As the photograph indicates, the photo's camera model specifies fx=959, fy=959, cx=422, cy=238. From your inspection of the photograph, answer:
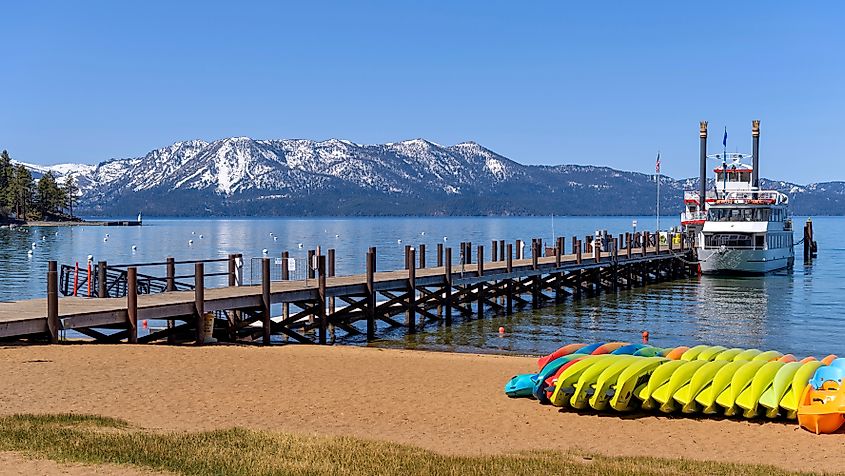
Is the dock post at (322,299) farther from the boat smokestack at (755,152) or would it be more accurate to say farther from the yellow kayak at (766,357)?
the boat smokestack at (755,152)

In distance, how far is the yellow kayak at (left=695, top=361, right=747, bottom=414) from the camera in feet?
53.9

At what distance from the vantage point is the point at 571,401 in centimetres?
1677

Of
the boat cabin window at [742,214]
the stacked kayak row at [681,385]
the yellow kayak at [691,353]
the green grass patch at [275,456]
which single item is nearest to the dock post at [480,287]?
the yellow kayak at [691,353]

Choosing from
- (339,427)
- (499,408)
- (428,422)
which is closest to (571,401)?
(499,408)

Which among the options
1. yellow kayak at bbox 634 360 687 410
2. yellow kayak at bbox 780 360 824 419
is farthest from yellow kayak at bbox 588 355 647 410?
yellow kayak at bbox 780 360 824 419

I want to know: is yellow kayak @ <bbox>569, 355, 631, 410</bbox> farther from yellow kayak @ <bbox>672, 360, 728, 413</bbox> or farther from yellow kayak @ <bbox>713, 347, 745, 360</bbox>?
yellow kayak @ <bbox>713, 347, 745, 360</bbox>

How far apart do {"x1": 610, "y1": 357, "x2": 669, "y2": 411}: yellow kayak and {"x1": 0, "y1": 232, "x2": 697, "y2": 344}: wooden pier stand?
39.5ft

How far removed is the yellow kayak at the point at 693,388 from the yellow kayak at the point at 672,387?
0.09m

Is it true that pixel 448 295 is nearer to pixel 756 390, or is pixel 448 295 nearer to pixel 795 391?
pixel 756 390

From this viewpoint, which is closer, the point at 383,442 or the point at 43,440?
the point at 43,440

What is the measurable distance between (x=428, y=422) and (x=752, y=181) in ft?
209

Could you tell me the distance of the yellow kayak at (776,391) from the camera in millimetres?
16156

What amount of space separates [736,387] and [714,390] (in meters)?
0.38

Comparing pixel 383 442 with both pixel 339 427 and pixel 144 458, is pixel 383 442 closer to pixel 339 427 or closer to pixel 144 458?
pixel 339 427
